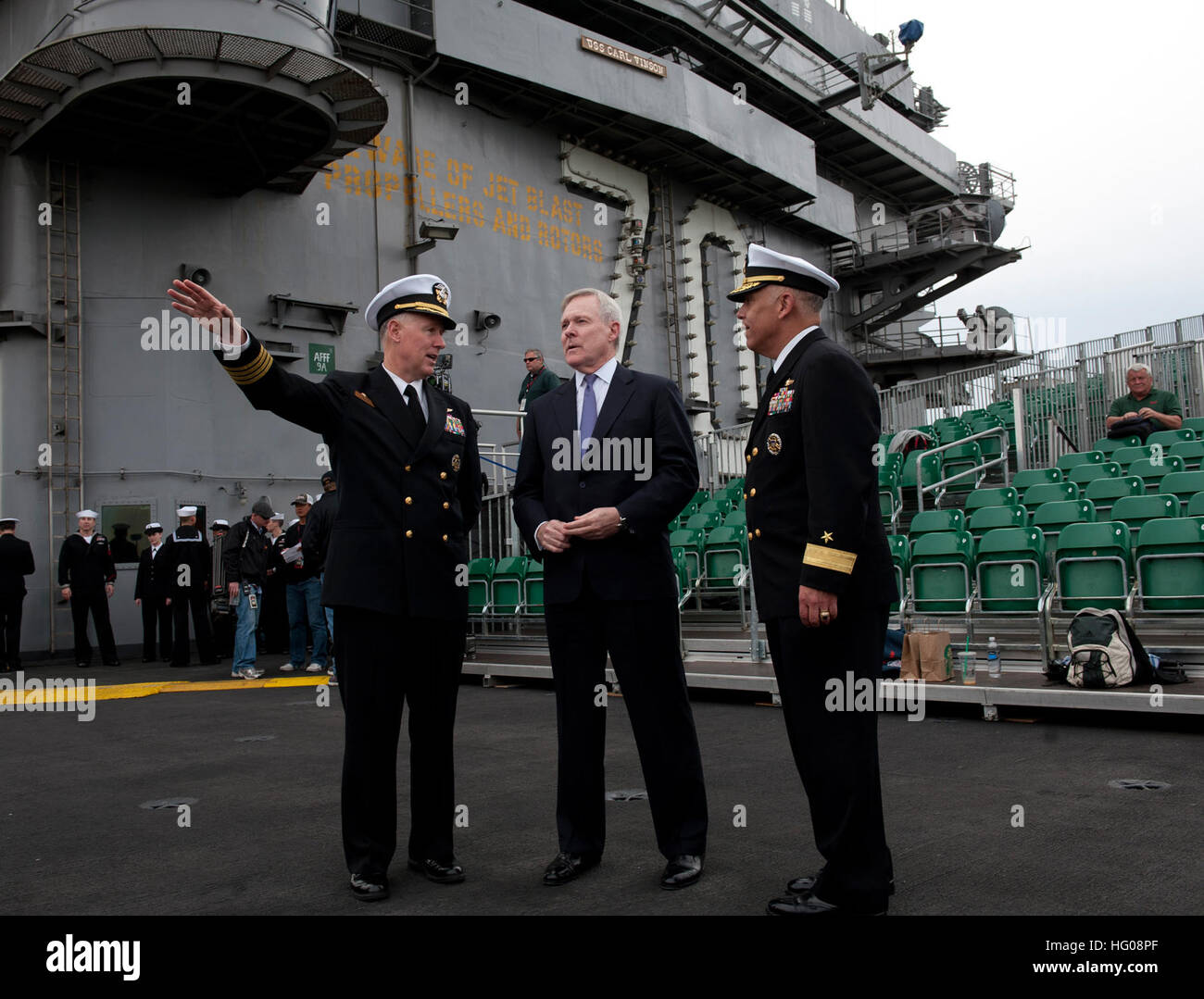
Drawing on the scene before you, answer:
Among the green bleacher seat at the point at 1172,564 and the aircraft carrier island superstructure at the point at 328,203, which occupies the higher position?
the aircraft carrier island superstructure at the point at 328,203

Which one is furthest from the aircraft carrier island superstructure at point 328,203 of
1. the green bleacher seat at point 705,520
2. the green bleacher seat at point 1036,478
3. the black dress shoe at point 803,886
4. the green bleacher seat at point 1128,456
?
the black dress shoe at point 803,886

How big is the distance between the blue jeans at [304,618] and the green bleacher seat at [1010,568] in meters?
7.16

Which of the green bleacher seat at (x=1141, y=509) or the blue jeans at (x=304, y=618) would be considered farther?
the blue jeans at (x=304, y=618)

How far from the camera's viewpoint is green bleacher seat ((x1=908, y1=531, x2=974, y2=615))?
8133mm

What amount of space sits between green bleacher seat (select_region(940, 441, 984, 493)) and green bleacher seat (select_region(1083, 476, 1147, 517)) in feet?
11.1

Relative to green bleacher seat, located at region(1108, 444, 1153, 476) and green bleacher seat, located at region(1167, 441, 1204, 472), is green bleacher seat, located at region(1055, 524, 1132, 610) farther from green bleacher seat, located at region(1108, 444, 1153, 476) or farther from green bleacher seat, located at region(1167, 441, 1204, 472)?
green bleacher seat, located at region(1108, 444, 1153, 476)

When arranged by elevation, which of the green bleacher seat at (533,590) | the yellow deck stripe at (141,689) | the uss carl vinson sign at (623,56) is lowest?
the yellow deck stripe at (141,689)

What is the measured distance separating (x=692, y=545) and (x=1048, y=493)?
3588mm

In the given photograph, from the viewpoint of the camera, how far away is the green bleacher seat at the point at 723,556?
997 centimetres

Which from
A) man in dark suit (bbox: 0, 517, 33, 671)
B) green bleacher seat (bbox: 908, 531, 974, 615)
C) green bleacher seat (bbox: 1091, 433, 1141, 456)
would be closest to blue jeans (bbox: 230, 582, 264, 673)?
man in dark suit (bbox: 0, 517, 33, 671)

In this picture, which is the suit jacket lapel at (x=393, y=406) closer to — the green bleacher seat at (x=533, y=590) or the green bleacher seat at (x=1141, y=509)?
→ the green bleacher seat at (x=1141, y=509)

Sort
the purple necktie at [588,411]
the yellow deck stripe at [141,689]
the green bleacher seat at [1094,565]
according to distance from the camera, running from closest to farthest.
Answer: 1. the purple necktie at [588,411]
2. the green bleacher seat at [1094,565]
3. the yellow deck stripe at [141,689]
